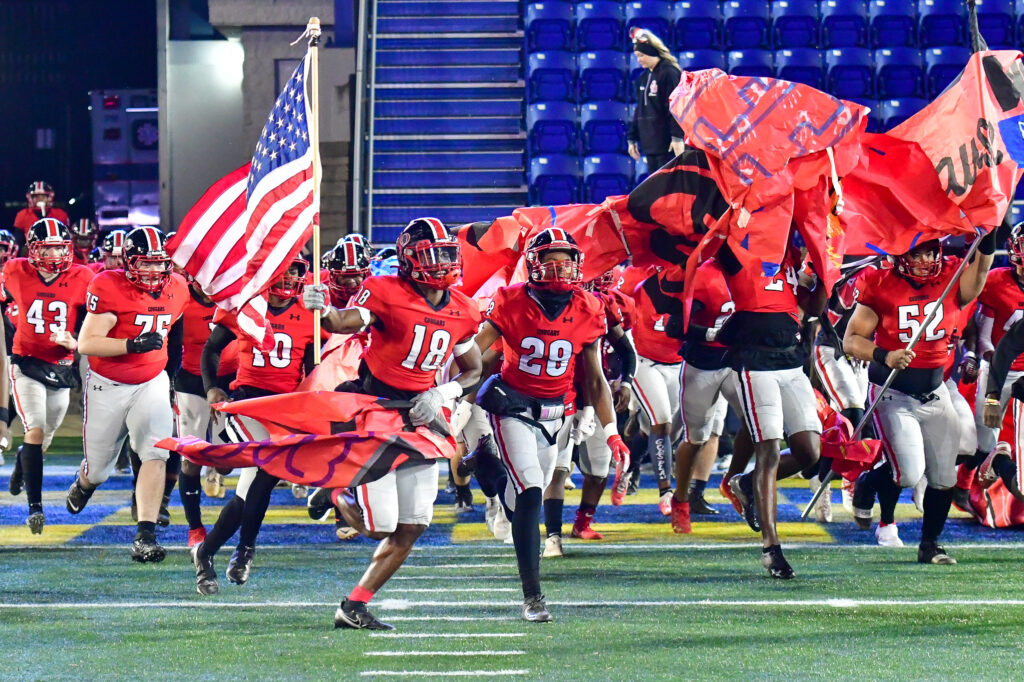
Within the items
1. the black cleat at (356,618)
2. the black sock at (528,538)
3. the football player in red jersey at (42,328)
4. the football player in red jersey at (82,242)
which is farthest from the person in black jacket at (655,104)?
the black cleat at (356,618)

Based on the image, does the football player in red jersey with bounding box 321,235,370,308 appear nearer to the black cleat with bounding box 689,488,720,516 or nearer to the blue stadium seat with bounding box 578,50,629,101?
the black cleat with bounding box 689,488,720,516

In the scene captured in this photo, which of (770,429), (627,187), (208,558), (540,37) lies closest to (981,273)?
(770,429)

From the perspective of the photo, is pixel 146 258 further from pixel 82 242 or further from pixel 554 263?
pixel 82 242

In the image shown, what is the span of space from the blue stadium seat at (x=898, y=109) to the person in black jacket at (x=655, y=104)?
11.5 ft

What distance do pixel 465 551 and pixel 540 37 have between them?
30.2ft

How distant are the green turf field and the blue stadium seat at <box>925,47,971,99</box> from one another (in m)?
8.94

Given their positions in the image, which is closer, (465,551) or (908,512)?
(465,551)

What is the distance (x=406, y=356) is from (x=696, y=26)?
10643mm

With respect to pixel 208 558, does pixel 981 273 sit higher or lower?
higher

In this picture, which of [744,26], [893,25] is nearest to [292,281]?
[744,26]

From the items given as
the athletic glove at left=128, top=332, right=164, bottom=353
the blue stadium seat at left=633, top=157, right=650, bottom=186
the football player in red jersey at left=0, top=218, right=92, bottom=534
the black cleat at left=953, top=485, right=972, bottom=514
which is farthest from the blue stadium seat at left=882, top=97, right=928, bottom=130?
the athletic glove at left=128, top=332, right=164, bottom=353

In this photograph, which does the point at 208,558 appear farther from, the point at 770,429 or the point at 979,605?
the point at 979,605

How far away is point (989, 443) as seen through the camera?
332 inches

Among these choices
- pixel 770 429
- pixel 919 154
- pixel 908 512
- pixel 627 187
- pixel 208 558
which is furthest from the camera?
pixel 627 187
